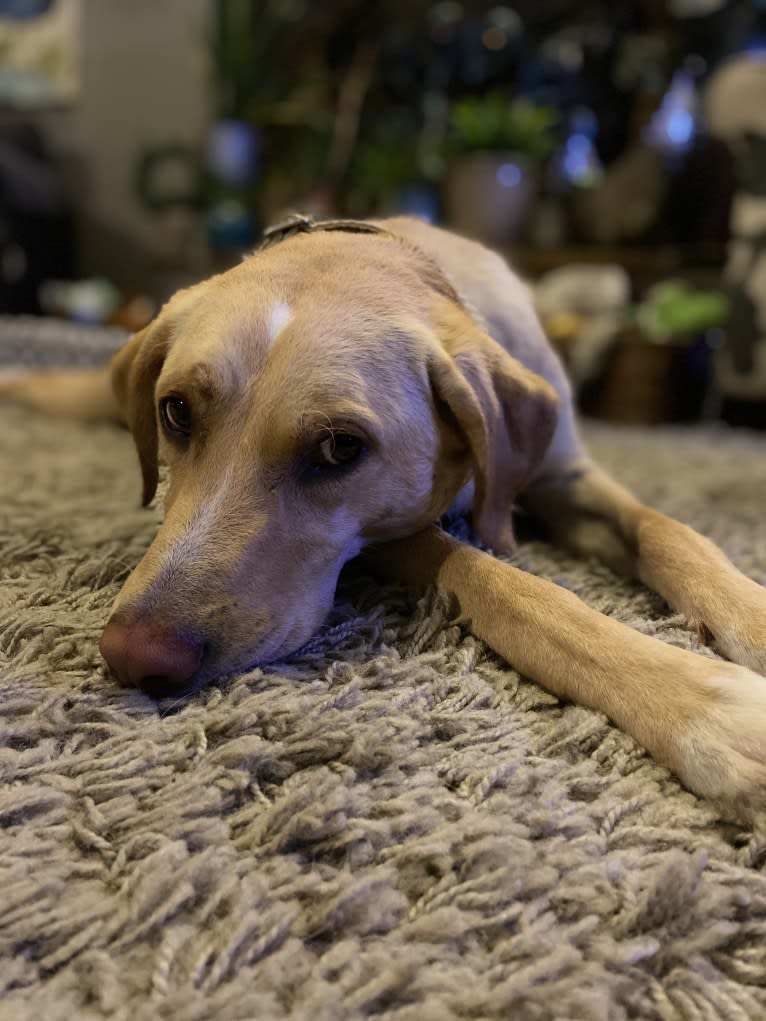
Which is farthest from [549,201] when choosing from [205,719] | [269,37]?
[205,719]

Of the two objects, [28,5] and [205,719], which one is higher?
[28,5]

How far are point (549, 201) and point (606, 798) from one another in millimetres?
4930

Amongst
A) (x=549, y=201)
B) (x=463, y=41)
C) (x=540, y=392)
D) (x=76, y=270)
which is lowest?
(x=76, y=270)

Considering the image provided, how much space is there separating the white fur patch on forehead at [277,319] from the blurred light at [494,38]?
4863 millimetres

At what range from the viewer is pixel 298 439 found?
4.32 ft

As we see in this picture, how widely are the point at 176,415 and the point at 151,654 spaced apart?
0.48 meters

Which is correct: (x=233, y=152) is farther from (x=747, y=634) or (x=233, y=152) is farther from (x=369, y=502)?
(x=747, y=634)

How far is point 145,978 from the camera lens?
0.78 metres

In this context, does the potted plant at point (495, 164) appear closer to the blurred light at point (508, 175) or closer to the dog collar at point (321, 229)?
the blurred light at point (508, 175)

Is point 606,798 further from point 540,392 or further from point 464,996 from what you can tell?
point 540,392

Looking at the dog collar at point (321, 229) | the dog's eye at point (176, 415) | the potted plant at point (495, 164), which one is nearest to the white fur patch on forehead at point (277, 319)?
the dog's eye at point (176, 415)

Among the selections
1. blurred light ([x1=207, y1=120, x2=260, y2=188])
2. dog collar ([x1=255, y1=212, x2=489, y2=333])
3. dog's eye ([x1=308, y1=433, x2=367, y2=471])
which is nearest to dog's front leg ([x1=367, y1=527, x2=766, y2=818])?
dog's eye ([x1=308, y1=433, x2=367, y2=471])

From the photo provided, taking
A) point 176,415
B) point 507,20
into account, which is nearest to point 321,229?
point 176,415

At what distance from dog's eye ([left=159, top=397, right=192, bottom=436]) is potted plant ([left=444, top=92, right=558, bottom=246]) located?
4.03m
